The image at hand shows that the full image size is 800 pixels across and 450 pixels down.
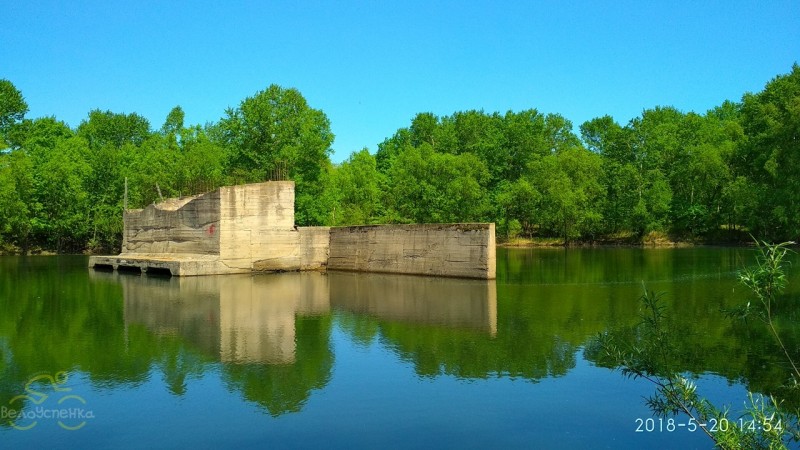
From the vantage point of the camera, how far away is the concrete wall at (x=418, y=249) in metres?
27.9

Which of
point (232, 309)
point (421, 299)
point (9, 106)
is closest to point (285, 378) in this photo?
point (232, 309)

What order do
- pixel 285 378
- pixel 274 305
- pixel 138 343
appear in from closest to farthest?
1. pixel 285 378
2. pixel 138 343
3. pixel 274 305

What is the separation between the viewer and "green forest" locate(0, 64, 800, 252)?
50375 millimetres

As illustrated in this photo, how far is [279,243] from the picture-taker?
32.7 meters

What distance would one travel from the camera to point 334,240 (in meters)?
34.8

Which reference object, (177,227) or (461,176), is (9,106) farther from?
(461,176)

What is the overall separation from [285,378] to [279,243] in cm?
2183

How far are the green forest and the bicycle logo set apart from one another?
97.4ft

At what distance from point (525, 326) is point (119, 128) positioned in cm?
7408

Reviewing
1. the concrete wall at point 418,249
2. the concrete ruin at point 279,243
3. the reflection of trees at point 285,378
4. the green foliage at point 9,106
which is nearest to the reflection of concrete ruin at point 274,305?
the reflection of trees at point 285,378

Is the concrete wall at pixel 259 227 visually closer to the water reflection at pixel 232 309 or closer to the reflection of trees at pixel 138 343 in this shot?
the water reflection at pixel 232 309

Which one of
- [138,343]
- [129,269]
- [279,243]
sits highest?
[279,243]

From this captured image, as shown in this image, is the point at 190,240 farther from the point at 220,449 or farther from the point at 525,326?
the point at 220,449

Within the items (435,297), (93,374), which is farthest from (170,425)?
(435,297)
